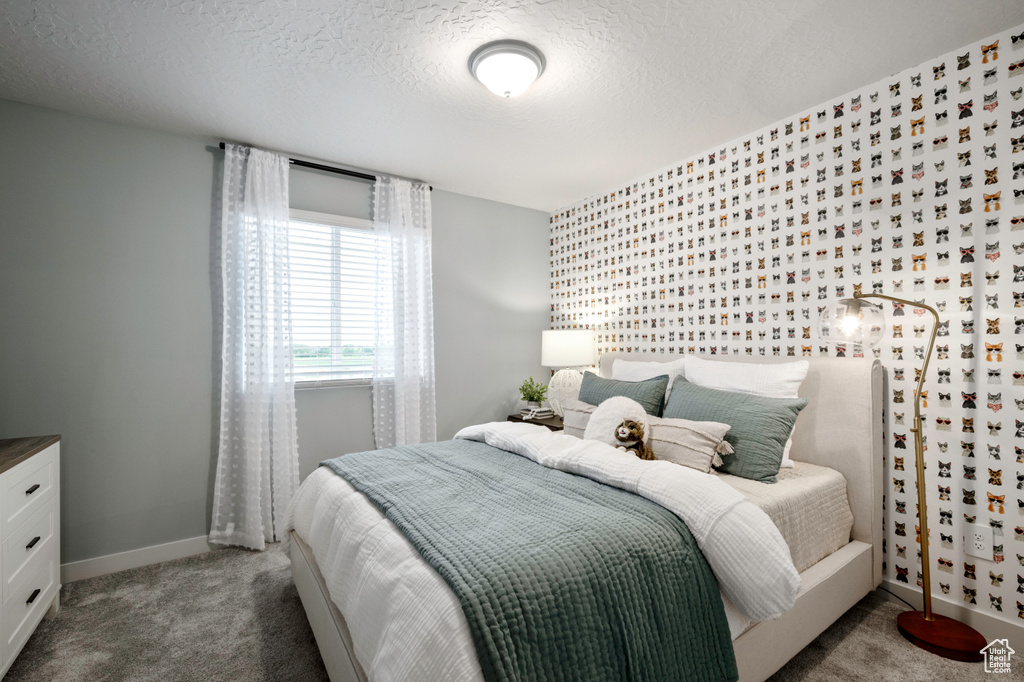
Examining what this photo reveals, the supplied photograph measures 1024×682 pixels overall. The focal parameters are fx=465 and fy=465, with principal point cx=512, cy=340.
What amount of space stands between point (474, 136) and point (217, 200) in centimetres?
166

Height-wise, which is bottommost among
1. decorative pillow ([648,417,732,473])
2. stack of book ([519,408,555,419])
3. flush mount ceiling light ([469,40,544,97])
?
stack of book ([519,408,555,419])

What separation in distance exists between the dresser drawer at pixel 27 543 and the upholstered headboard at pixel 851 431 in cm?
347

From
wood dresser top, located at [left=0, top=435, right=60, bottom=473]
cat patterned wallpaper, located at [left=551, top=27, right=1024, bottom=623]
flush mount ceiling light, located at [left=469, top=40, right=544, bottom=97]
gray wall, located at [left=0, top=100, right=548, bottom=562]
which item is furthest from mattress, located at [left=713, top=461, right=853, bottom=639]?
wood dresser top, located at [left=0, top=435, right=60, bottom=473]

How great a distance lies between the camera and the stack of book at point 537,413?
3.74m

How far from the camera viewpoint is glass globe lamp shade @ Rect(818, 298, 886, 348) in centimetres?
203

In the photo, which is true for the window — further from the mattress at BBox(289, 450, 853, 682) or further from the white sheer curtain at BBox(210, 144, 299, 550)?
the mattress at BBox(289, 450, 853, 682)

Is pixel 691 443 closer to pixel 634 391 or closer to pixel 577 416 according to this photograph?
pixel 634 391

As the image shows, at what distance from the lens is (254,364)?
289cm

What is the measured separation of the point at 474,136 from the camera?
2844 mm

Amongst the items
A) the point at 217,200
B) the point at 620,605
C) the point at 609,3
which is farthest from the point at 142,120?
the point at 620,605

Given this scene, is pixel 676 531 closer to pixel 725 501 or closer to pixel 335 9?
pixel 725 501

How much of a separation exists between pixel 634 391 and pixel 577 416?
0.37 metres

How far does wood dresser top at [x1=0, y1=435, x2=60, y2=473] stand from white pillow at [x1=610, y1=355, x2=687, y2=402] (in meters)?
2.99

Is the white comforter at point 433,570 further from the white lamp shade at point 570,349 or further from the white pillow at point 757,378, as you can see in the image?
the white lamp shade at point 570,349
